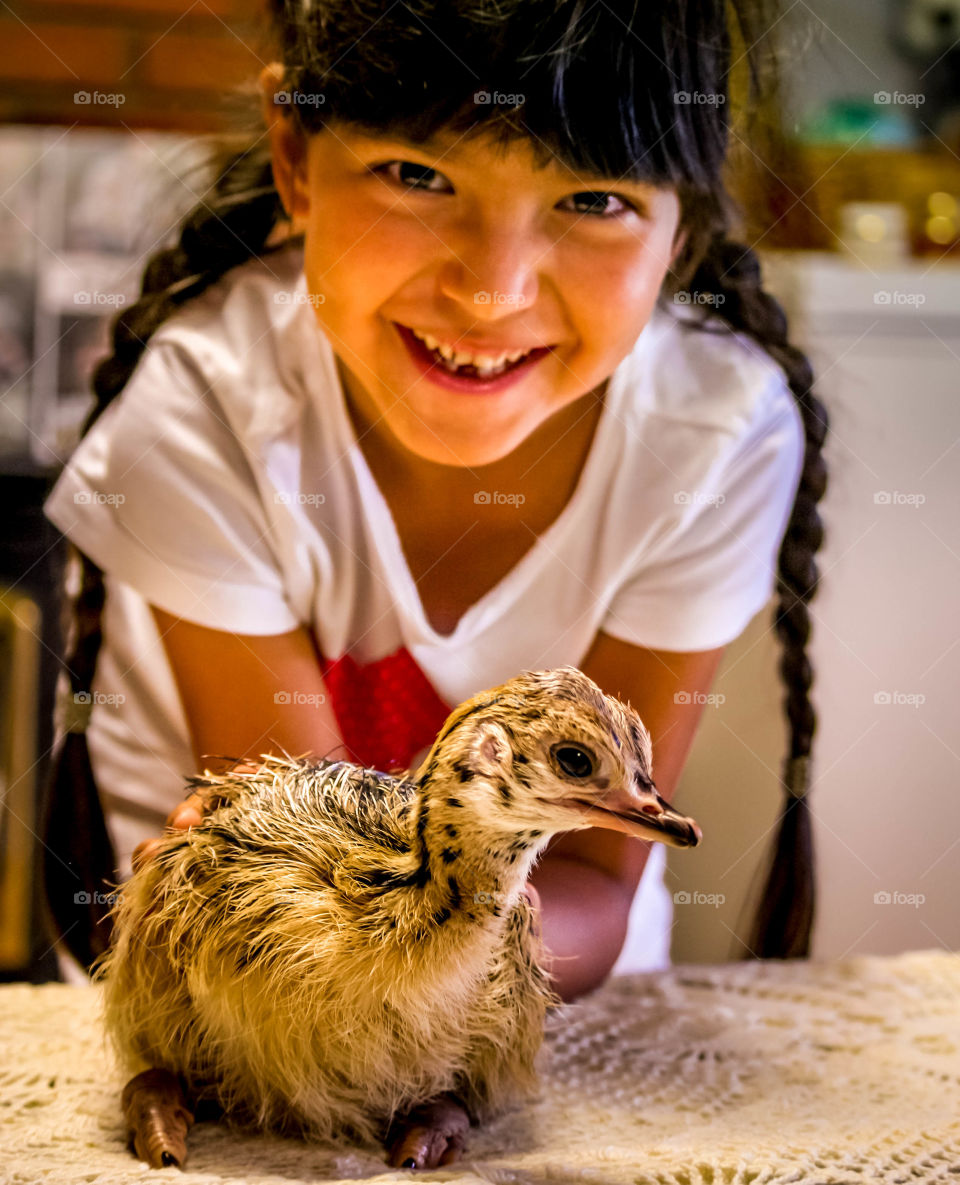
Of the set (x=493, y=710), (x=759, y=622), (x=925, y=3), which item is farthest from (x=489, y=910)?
(x=925, y=3)

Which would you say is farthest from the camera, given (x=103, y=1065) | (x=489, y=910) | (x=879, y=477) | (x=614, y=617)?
(x=879, y=477)

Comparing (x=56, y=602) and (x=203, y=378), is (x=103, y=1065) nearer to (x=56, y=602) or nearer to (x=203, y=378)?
(x=56, y=602)

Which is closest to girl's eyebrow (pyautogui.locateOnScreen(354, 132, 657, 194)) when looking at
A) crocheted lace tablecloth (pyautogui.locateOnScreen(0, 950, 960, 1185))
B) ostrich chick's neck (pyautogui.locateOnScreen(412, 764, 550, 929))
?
ostrich chick's neck (pyautogui.locateOnScreen(412, 764, 550, 929))

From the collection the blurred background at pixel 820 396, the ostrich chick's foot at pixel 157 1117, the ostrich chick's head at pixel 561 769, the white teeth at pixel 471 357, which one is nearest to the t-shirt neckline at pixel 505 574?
the white teeth at pixel 471 357

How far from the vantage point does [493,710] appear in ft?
2.39

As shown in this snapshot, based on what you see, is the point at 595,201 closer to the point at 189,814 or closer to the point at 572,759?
the point at 572,759

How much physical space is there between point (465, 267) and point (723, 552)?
1.21 ft

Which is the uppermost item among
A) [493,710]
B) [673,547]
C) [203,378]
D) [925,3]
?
[925,3]

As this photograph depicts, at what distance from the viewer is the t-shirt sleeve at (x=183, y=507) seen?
3.41ft

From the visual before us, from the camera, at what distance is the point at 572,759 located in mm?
698

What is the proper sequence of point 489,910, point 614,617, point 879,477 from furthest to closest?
point 879,477 → point 614,617 → point 489,910

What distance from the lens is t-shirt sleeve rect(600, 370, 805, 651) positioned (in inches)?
41.6

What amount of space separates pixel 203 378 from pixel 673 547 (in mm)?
474

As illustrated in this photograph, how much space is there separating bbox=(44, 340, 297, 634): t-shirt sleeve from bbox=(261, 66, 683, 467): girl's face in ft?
0.46
